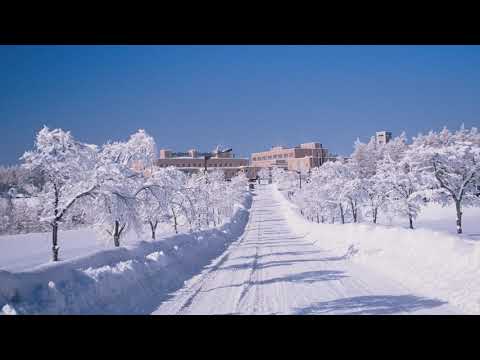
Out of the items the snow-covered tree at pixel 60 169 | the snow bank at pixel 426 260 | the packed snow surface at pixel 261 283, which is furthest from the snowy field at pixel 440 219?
the snow-covered tree at pixel 60 169

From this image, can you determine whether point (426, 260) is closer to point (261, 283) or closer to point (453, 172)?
point (261, 283)

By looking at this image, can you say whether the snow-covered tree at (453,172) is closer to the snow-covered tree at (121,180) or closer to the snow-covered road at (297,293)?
the snow-covered road at (297,293)

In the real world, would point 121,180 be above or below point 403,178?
below

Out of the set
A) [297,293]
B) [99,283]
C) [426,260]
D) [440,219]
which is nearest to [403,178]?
[440,219]

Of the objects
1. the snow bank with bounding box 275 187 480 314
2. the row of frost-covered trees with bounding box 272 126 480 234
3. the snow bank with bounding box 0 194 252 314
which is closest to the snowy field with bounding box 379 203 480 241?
the row of frost-covered trees with bounding box 272 126 480 234

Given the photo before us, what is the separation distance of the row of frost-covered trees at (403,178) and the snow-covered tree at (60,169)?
858 inches

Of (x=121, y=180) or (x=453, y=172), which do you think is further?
(x=453, y=172)

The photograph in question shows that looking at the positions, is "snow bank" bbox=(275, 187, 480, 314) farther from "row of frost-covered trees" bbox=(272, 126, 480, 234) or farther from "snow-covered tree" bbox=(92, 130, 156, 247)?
"row of frost-covered trees" bbox=(272, 126, 480, 234)

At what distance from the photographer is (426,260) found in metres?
8.54

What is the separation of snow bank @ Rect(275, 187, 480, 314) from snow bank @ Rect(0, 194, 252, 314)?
5.18 meters

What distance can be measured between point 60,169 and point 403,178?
28902 mm

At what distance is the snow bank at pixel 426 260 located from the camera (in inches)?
250
